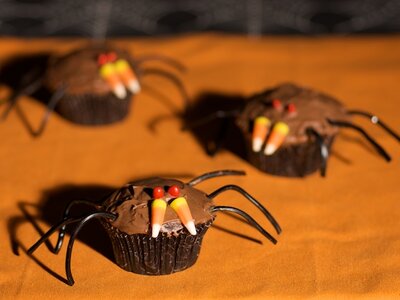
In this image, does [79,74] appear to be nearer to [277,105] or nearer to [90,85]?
[90,85]

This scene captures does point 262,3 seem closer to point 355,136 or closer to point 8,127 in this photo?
point 355,136

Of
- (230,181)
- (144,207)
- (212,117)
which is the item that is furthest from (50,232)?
(212,117)

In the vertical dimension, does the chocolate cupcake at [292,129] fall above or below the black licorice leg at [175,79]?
below

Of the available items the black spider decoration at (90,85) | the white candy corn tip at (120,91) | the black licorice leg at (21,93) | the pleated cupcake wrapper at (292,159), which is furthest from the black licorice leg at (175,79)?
the pleated cupcake wrapper at (292,159)

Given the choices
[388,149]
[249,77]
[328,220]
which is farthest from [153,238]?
[249,77]

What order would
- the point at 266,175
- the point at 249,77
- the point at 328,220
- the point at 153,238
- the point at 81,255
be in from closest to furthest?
the point at 153,238 < the point at 81,255 < the point at 328,220 < the point at 266,175 < the point at 249,77

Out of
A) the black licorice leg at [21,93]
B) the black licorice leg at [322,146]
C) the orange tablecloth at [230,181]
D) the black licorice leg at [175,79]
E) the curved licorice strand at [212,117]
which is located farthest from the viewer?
the black licorice leg at [175,79]

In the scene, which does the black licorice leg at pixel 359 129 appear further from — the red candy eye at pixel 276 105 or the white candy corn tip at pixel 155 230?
the white candy corn tip at pixel 155 230
